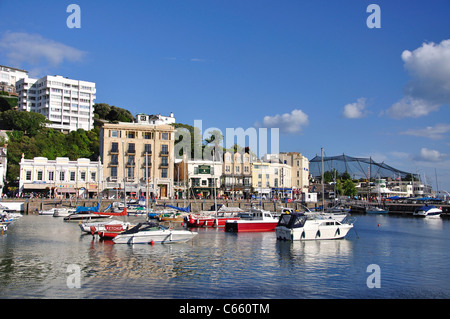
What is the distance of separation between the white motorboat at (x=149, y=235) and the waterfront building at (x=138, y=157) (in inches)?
1966

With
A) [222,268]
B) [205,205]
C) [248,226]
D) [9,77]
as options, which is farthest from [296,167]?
[9,77]

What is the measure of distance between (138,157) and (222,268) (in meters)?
66.9

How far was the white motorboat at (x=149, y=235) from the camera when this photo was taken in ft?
122

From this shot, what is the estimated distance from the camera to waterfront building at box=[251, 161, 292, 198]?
105m

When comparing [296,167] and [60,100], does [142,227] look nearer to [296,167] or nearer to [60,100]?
[296,167]

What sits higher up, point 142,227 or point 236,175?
point 236,175

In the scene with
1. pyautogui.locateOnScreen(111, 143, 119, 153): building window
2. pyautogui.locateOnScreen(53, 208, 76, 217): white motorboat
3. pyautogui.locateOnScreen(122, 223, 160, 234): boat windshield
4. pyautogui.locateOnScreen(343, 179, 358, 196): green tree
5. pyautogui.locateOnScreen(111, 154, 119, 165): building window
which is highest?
pyautogui.locateOnScreen(111, 143, 119, 153): building window

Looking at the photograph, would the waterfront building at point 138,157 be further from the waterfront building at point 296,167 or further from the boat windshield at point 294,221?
the boat windshield at point 294,221

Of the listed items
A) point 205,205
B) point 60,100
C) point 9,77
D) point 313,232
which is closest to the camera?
point 313,232

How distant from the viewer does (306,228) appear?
42125 millimetres

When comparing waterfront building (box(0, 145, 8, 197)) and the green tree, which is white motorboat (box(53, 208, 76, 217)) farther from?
the green tree

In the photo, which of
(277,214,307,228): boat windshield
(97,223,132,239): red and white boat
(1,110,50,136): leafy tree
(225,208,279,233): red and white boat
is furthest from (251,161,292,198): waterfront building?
(97,223,132,239): red and white boat

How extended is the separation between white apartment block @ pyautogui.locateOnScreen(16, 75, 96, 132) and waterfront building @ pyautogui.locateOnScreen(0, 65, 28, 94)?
11725 mm

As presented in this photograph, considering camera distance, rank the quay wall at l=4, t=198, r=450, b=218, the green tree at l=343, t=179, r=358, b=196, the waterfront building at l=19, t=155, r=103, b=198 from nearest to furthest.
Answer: the quay wall at l=4, t=198, r=450, b=218 → the waterfront building at l=19, t=155, r=103, b=198 → the green tree at l=343, t=179, r=358, b=196
